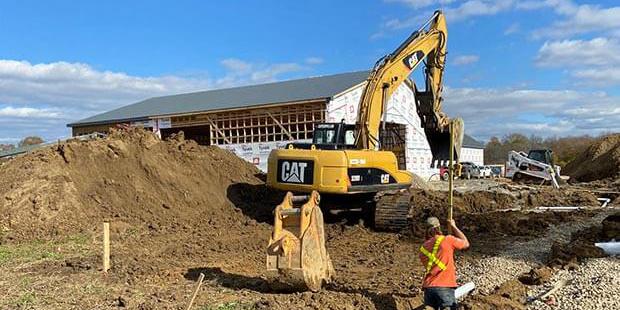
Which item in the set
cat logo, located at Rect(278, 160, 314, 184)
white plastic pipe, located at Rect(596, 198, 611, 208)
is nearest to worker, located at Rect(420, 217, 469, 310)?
cat logo, located at Rect(278, 160, 314, 184)

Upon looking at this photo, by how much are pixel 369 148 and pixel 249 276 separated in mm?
5233

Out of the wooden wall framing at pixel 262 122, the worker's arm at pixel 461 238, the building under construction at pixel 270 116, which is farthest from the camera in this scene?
the building under construction at pixel 270 116

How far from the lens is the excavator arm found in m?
12.8

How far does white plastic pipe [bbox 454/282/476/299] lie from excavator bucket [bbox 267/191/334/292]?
1.69 metres

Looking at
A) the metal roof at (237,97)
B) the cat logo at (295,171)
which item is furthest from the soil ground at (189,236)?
the metal roof at (237,97)

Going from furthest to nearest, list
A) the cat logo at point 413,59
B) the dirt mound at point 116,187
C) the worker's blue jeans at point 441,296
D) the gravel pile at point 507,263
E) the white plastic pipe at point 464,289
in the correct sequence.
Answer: the cat logo at point 413,59
the dirt mound at point 116,187
the gravel pile at point 507,263
the white plastic pipe at point 464,289
the worker's blue jeans at point 441,296

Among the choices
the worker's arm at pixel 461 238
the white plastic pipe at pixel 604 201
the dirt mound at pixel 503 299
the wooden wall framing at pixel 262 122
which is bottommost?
the white plastic pipe at pixel 604 201

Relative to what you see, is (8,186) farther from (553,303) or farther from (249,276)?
(553,303)

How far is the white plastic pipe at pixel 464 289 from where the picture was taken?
22.8 ft

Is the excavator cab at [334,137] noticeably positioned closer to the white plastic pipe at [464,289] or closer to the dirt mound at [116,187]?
the dirt mound at [116,187]

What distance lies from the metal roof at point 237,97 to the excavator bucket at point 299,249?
59.7 feet

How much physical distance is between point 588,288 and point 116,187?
10886mm

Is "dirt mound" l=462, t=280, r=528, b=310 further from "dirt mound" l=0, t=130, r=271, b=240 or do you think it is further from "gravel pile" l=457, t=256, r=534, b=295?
"dirt mound" l=0, t=130, r=271, b=240

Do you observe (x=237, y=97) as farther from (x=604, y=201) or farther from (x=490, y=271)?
(x=490, y=271)
